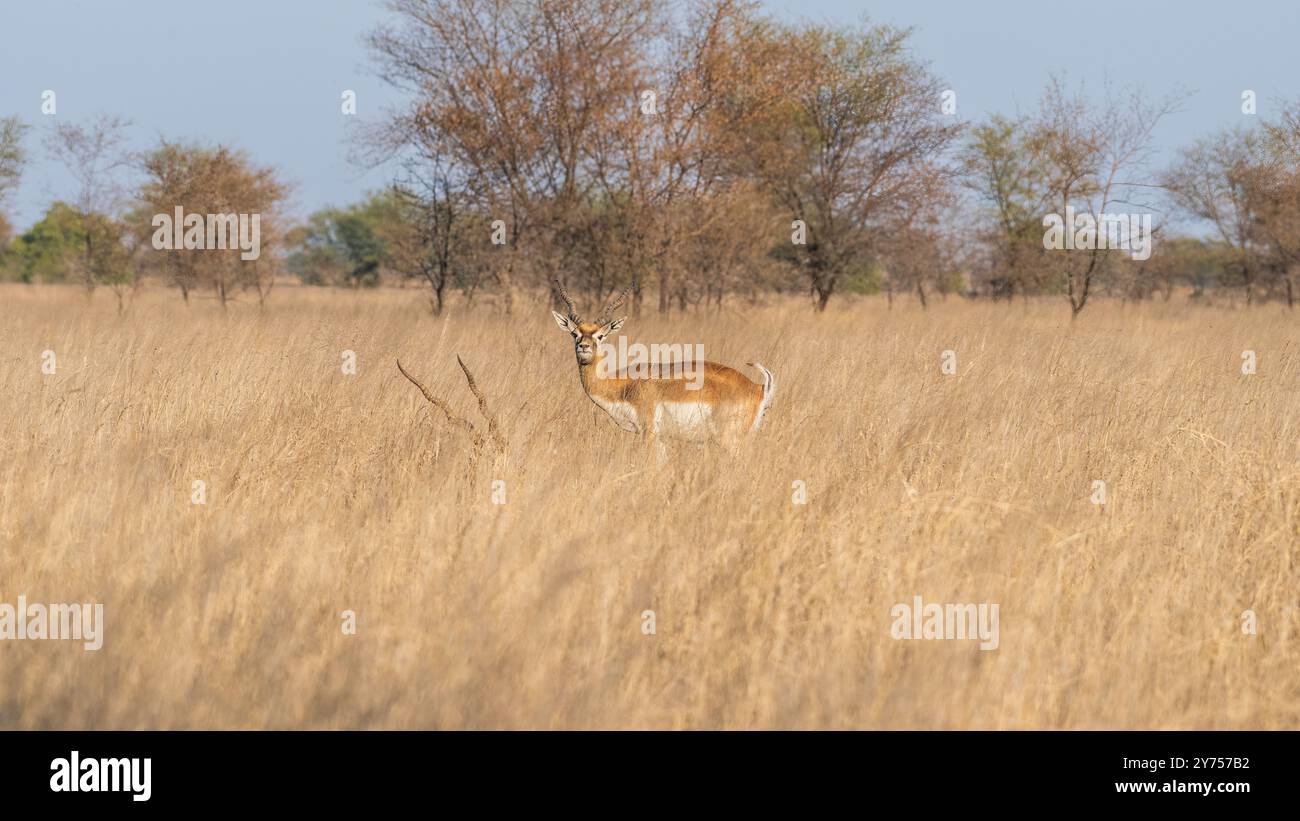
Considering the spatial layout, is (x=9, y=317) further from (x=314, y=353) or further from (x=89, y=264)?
(x=89, y=264)

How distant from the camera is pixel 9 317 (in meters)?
13.4

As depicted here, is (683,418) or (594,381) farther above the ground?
(594,381)

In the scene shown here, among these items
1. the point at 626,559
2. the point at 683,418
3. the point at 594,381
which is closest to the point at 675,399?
the point at 683,418

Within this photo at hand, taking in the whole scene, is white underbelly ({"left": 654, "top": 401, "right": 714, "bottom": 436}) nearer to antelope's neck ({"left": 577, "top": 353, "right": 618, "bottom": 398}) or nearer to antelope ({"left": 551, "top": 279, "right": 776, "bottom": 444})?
antelope ({"left": 551, "top": 279, "right": 776, "bottom": 444})

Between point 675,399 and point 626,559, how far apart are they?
2.48 metres

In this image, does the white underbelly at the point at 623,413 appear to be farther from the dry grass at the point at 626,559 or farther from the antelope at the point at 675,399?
the dry grass at the point at 626,559

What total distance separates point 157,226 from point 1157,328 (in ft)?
54.2

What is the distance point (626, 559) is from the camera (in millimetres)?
4039

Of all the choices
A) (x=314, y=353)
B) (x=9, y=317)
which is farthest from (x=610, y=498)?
(x=9, y=317)

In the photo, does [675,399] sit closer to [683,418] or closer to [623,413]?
[683,418]

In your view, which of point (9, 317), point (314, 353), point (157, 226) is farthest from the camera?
point (157, 226)

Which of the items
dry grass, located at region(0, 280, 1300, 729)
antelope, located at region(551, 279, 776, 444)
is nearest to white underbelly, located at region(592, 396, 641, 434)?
antelope, located at region(551, 279, 776, 444)

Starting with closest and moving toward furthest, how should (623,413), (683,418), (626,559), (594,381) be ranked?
1. (626,559)
2. (683,418)
3. (623,413)
4. (594,381)

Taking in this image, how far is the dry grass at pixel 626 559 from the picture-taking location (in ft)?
10.5
